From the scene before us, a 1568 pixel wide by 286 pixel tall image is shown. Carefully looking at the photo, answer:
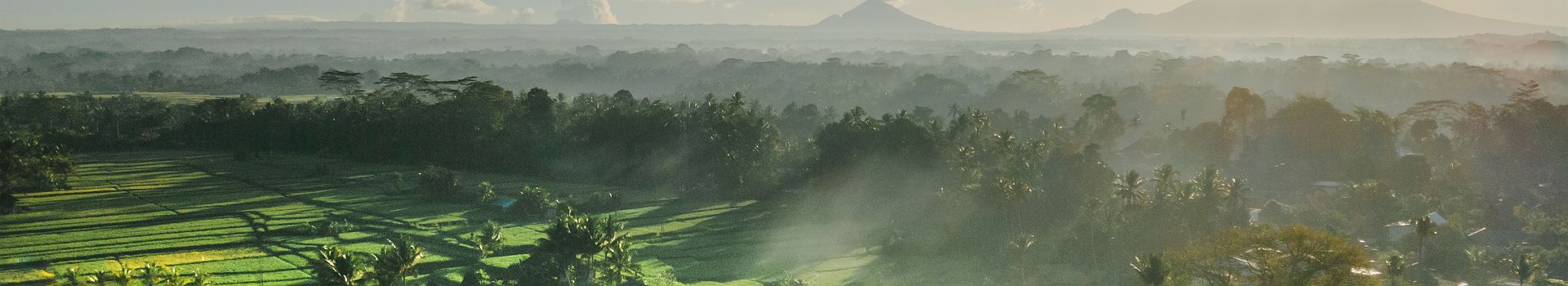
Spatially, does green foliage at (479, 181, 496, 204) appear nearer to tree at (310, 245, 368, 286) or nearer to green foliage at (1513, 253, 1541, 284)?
tree at (310, 245, 368, 286)

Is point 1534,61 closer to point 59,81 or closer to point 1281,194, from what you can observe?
point 1281,194

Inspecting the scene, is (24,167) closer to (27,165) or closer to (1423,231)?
(27,165)

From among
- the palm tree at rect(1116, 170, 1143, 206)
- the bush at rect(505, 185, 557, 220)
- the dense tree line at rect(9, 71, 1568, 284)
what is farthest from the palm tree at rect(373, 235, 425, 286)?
the palm tree at rect(1116, 170, 1143, 206)

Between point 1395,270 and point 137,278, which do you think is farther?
point 1395,270

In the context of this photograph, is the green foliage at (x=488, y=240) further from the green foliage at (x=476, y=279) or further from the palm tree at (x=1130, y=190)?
the palm tree at (x=1130, y=190)

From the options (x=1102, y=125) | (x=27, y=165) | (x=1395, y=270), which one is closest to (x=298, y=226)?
(x=27, y=165)

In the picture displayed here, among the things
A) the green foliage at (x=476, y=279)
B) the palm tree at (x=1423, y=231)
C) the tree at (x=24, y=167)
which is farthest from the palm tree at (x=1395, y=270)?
the tree at (x=24, y=167)
